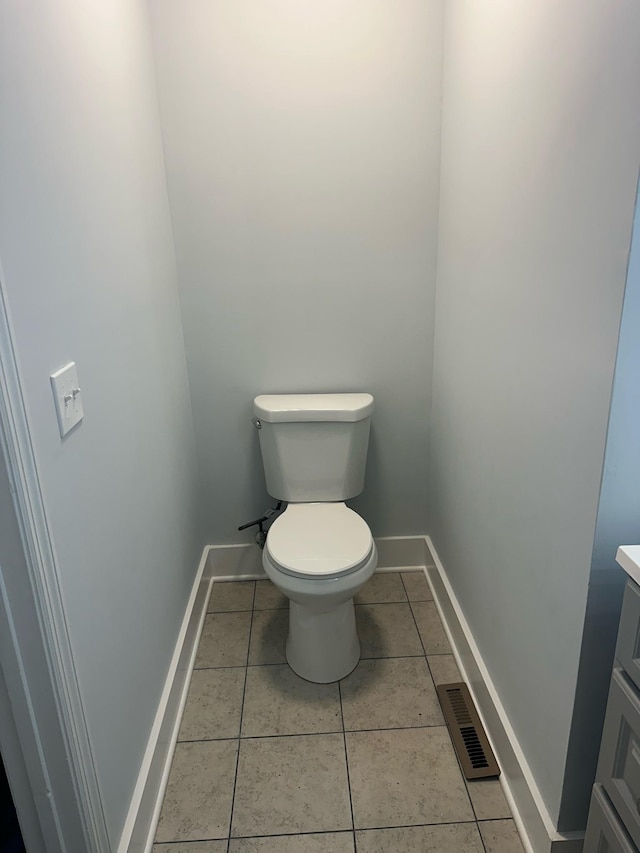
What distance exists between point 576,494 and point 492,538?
54 cm

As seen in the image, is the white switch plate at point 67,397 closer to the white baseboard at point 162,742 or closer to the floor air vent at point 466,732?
the white baseboard at point 162,742

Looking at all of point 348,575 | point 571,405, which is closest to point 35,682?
point 348,575

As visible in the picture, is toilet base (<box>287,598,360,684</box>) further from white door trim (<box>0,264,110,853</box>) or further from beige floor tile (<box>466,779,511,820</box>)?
white door trim (<box>0,264,110,853</box>)

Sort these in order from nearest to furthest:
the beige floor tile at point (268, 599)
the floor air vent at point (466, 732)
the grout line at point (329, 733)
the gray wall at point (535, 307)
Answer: the gray wall at point (535, 307) → the floor air vent at point (466, 732) → the grout line at point (329, 733) → the beige floor tile at point (268, 599)

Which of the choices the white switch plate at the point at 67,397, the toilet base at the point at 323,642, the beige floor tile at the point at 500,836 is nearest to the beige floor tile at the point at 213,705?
the toilet base at the point at 323,642

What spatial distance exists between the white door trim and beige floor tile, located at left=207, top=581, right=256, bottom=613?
115 centimetres

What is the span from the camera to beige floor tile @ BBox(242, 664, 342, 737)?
1.77 metres

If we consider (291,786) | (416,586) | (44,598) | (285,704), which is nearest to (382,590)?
(416,586)

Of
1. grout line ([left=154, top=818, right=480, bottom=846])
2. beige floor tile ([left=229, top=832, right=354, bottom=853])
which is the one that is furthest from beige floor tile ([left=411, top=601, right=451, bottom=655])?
beige floor tile ([left=229, top=832, right=354, bottom=853])

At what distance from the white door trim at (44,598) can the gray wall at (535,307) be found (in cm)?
93

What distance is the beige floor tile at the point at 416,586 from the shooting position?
2338 mm

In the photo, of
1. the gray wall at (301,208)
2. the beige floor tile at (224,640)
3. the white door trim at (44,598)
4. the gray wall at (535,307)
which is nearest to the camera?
the white door trim at (44,598)

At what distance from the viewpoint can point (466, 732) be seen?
1.71 metres

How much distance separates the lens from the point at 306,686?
191cm
